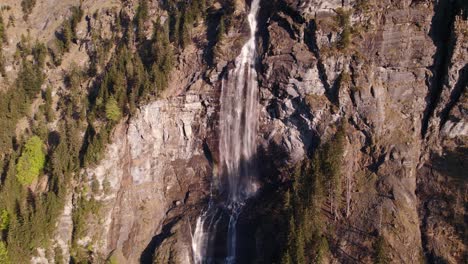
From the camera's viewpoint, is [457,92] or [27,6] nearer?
[457,92]

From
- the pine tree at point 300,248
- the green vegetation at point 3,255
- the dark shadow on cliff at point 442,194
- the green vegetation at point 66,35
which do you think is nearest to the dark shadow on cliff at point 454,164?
the dark shadow on cliff at point 442,194

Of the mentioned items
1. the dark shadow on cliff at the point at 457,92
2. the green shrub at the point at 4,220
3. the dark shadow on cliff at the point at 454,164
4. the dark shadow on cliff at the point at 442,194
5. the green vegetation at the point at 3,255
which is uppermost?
the dark shadow on cliff at the point at 457,92

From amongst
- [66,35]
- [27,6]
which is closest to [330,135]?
[66,35]

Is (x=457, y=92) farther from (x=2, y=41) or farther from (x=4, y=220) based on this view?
(x=2, y=41)

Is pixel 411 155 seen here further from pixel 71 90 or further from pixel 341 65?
pixel 71 90

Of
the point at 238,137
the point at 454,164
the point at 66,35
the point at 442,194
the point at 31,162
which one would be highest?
the point at 66,35

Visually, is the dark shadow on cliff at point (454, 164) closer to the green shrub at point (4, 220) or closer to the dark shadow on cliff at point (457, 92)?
the dark shadow on cliff at point (457, 92)
